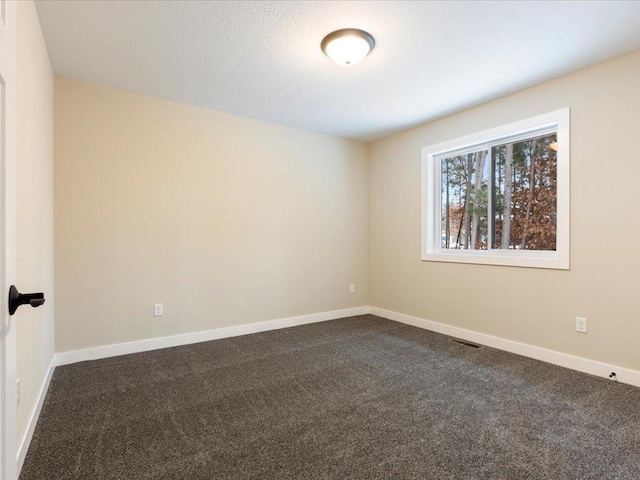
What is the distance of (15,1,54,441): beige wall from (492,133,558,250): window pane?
3.73 metres

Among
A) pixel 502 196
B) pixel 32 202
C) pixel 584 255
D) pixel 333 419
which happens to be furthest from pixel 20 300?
pixel 502 196

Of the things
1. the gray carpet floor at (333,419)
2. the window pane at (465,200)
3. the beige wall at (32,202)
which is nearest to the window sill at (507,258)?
the window pane at (465,200)

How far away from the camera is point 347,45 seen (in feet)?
7.61

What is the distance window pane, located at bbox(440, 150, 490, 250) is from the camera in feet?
12.0

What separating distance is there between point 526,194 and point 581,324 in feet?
3.99

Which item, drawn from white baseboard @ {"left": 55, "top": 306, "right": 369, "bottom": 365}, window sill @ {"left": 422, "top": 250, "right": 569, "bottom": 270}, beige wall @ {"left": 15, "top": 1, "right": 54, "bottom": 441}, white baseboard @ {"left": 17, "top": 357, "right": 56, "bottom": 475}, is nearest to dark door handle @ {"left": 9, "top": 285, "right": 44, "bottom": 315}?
beige wall @ {"left": 15, "top": 1, "right": 54, "bottom": 441}

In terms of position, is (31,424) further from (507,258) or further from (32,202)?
(507,258)

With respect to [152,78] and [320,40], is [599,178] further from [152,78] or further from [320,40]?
[152,78]

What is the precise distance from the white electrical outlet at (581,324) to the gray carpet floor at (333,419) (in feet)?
1.16

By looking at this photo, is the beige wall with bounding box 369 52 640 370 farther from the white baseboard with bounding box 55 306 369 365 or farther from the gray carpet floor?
the white baseboard with bounding box 55 306 369 365

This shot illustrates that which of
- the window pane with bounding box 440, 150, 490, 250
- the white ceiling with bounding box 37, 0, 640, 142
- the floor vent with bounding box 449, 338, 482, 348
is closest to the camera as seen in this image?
the white ceiling with bounding box 37, 0, 640, 142

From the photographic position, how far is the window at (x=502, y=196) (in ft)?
9.67

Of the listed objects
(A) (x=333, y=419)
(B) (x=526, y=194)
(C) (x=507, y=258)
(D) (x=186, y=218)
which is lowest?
(A) (x=333, y=419)

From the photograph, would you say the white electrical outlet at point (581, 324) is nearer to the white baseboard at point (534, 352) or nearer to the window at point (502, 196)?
the white baseboard at point (534, 352)
